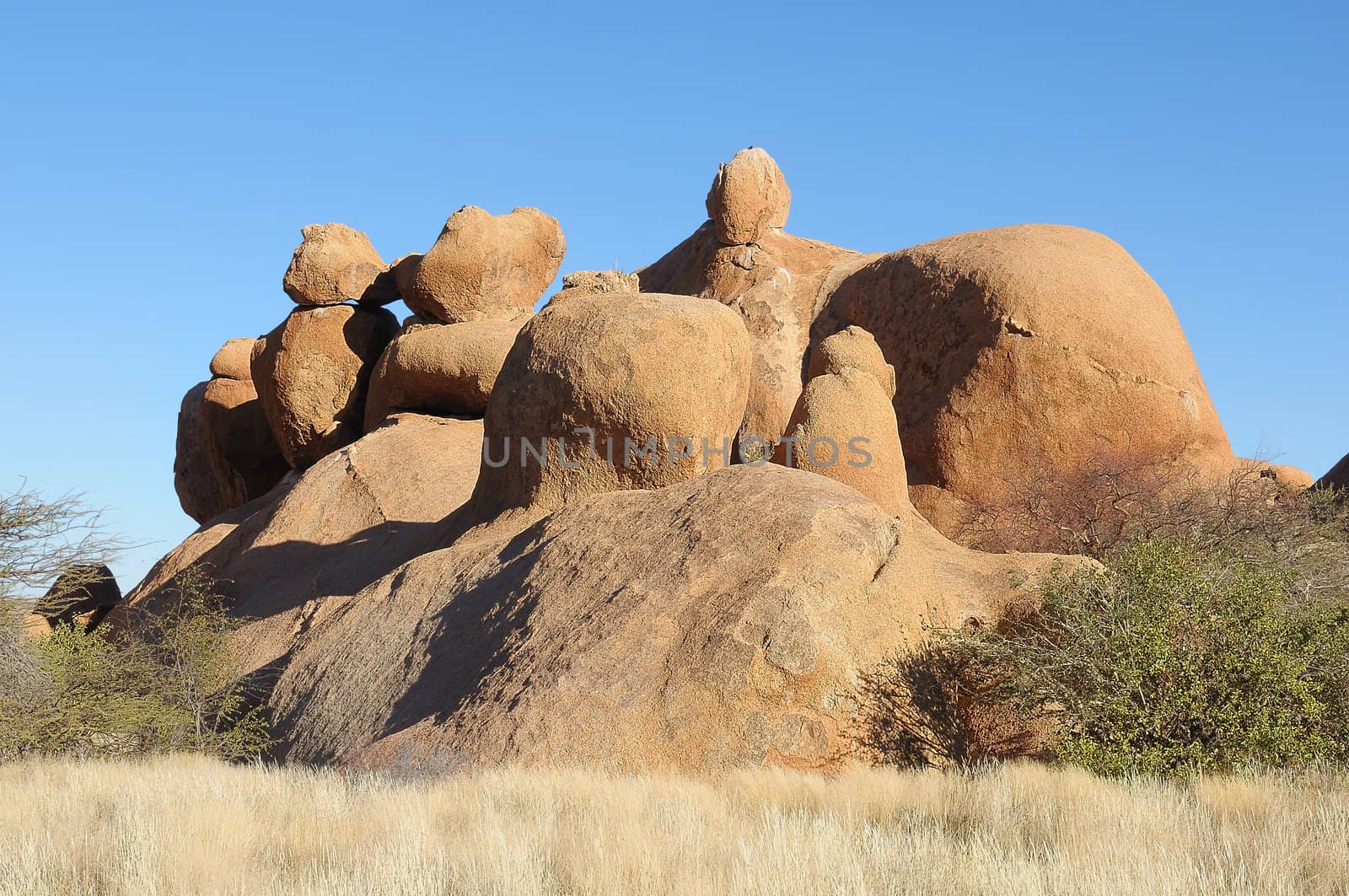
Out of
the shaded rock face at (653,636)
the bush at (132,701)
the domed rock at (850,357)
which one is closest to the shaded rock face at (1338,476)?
the domed rock at (850,357)

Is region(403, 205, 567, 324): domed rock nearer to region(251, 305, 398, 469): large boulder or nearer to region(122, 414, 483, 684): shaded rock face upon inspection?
region(251, 305, 398, 469): large boulder

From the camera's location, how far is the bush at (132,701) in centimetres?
866

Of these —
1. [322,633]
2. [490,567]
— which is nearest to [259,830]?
[490,567]

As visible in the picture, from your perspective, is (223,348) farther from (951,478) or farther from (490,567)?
(490,567)

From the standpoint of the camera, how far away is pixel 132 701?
30.2 ft

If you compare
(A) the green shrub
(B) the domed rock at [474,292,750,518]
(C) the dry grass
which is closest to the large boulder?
(B) the domed rock at [474,292,750,518]

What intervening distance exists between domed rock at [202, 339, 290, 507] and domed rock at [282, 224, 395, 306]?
3333 millimetres

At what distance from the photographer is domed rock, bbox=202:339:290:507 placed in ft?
65.8

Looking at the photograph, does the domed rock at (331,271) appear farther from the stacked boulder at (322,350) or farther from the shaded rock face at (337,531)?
the shaded rock face at (337,531)

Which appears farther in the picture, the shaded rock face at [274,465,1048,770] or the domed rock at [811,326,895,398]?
the domed rock at [811,326,895,398]

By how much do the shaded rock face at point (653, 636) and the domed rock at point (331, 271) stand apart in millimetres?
9821

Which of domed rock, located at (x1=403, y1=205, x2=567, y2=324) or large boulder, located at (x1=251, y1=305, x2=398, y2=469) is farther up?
domed rock, located at (x1=403, y1=205, x2=567, y2=324)

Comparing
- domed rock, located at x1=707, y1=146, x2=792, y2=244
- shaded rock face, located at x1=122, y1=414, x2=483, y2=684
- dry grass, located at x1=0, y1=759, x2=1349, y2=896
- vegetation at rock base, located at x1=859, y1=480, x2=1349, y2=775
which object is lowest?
dry grass, located at x1=0, y1=759, x2=1349, y2=896

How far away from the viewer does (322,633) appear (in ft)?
30.2
